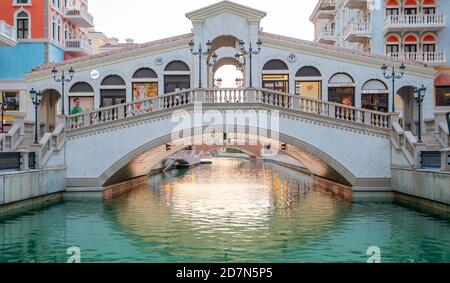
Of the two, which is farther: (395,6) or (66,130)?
(395,6)

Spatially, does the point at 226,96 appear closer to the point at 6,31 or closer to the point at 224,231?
the point at 224,231

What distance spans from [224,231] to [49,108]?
73.4 feet

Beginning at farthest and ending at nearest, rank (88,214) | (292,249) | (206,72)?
(206,72)
(88,214)
(292,249)

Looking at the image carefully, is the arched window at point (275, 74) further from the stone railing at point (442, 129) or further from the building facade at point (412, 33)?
the stone railing at point (442, 129)

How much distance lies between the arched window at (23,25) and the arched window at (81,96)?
9.89 m

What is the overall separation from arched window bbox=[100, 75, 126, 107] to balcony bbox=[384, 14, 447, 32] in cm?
1820

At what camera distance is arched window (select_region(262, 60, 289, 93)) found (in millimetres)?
32875

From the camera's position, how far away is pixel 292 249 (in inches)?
596

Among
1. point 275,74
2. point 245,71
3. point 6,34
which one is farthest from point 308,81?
point 6,34

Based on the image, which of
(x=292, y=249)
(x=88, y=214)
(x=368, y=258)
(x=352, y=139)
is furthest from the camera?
(x=352, y=139)

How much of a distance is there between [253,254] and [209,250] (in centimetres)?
121

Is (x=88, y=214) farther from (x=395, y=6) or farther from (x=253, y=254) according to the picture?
(x=395, y=6)

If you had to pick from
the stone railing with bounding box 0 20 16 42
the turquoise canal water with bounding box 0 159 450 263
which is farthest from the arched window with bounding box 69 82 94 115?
the turquoise canal water with bounding box 0 159 450 263
